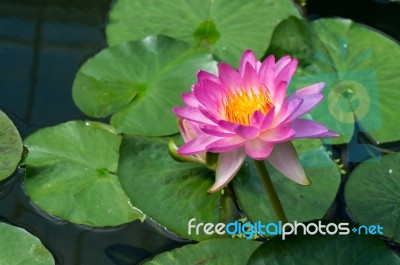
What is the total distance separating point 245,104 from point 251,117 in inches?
2.3

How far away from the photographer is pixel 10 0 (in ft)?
7.67

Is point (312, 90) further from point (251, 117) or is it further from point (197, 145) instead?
point (197, 145)

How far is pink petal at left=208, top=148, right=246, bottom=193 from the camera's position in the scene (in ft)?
4.33

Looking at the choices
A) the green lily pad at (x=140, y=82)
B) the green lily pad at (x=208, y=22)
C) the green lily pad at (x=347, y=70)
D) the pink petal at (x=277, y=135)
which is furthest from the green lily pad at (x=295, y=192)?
the green lily pad at (x=208, y=22)

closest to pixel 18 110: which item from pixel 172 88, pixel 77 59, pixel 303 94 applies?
pixel 77 59

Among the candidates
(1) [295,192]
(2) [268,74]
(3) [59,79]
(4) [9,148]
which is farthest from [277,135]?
(3) [59,79]

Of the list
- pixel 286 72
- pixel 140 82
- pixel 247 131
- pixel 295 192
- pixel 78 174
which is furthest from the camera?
pixel 140 82

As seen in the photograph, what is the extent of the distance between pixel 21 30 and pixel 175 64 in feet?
2.09

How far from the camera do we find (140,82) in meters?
1.97

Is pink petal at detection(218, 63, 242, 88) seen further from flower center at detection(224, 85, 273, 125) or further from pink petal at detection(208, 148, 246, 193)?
pink petal at detection(208, 148, 246, 193)

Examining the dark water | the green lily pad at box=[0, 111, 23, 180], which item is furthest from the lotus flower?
the green lily pad at box=[0, 111, 23, 180]

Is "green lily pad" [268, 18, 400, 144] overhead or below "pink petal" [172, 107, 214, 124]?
below

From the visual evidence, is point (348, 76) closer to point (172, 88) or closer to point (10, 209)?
point (172, 88)

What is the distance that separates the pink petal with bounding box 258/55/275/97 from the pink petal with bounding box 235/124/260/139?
0.12 meters
